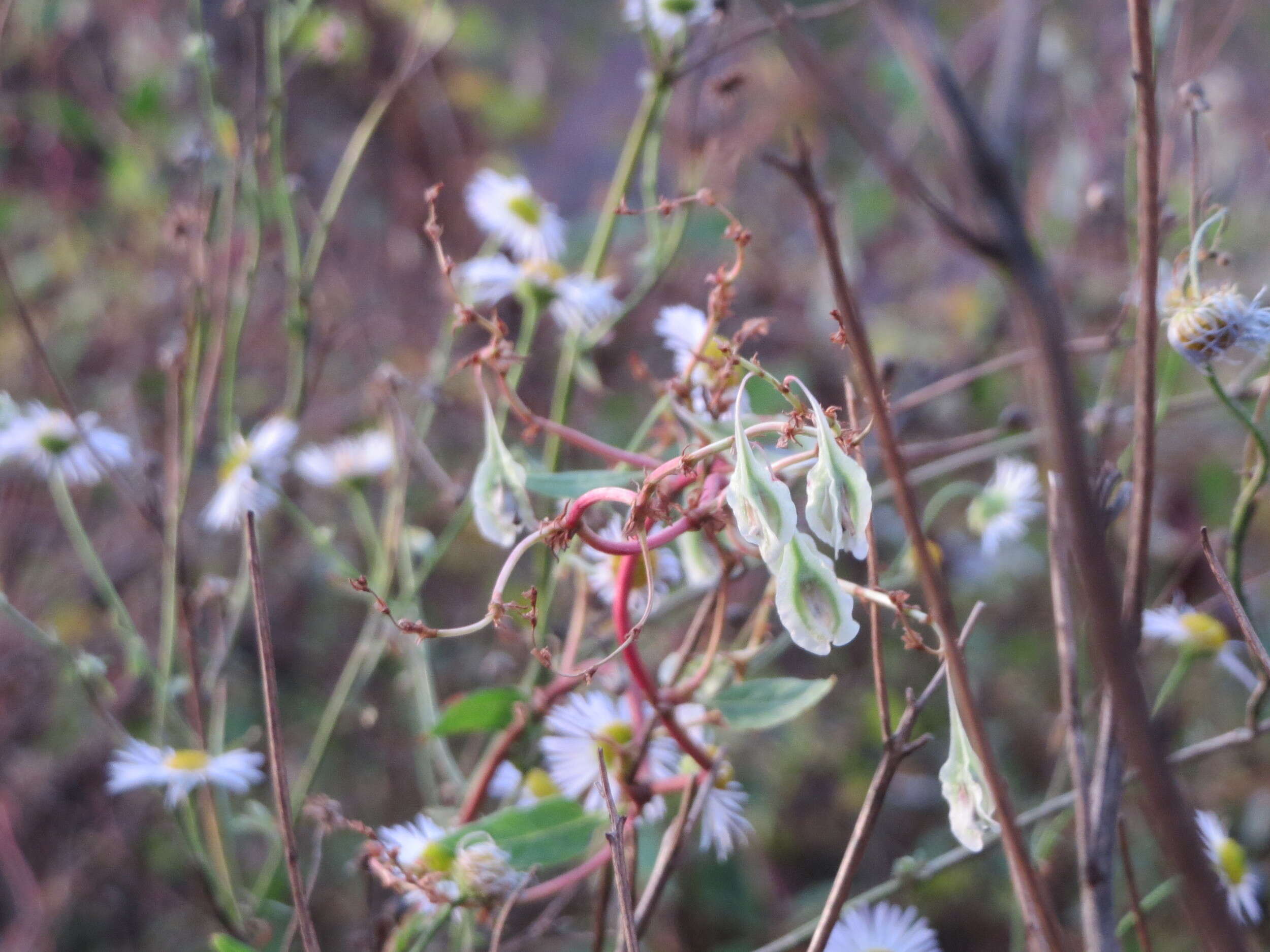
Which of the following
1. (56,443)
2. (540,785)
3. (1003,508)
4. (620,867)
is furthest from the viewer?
(56,443)

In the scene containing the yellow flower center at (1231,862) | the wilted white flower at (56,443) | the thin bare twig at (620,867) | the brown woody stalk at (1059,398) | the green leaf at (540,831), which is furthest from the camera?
the wilted white flower at (56,443)

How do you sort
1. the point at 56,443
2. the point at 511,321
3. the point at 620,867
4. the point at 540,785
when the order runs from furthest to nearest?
the point at 511,321, the point at 56,443, the point at 540,785, the point at 620,867

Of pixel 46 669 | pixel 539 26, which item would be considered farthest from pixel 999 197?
pixel 539 26

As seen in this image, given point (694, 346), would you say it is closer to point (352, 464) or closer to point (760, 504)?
point (760, 504)

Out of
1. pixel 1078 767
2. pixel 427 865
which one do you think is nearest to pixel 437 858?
pixel 427 865

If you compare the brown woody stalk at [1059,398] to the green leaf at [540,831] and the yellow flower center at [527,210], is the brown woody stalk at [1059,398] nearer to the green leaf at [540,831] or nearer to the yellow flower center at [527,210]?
the green leaf at [540,831]

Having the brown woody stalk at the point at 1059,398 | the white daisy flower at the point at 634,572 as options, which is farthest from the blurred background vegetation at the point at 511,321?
the brown woody stalk at the point at 1059,398
